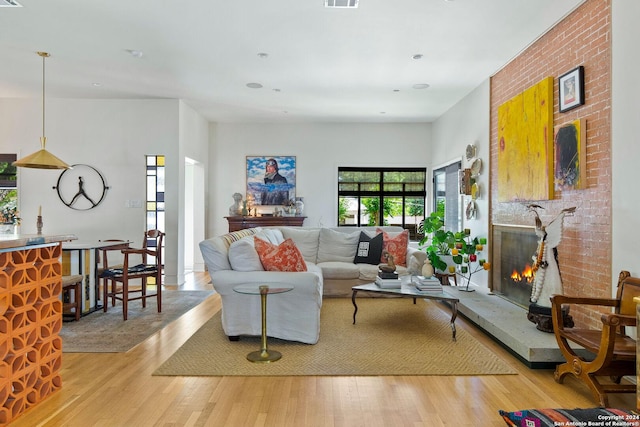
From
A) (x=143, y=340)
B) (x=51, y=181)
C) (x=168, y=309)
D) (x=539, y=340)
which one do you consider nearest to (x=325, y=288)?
(x=168, y=309)

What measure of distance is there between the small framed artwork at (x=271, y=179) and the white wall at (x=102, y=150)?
75.2 inches

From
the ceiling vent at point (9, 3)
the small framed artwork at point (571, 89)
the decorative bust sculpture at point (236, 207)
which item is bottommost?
the decorative bust sculpture at point (236, 207)

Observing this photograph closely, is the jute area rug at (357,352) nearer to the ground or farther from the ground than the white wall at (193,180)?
nearer to the ground

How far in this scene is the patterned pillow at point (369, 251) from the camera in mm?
5305

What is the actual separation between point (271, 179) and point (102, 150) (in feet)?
10.0

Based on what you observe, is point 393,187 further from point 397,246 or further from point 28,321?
point 28,321

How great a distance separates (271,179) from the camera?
7938 mm

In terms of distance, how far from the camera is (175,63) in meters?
4.71

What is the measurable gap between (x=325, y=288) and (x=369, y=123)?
4.16 metres

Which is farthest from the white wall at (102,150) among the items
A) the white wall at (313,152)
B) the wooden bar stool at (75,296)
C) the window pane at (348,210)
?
the window pane at (348,210)

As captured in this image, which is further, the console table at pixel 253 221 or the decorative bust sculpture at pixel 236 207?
the decorative bust sculpture at pixel 236 207

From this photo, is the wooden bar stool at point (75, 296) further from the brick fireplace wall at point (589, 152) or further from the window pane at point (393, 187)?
the window pane at point (393, 187)

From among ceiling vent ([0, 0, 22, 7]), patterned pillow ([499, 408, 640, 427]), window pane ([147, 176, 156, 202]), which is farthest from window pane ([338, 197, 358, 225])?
patterned pillow ([499, 408, 640, 427])

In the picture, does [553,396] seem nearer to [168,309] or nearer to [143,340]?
[143,340]
